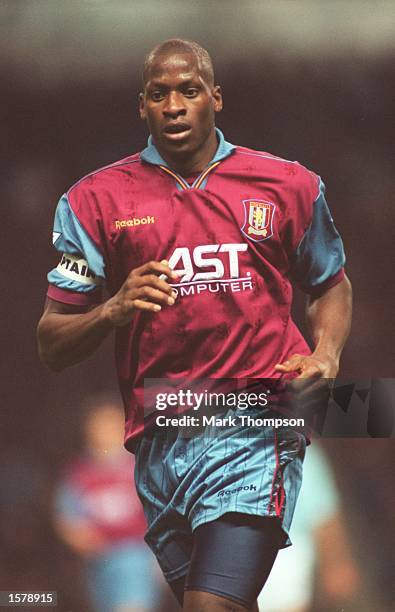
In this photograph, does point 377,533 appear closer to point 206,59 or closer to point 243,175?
point 243,175

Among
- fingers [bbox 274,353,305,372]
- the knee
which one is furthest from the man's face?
the knee

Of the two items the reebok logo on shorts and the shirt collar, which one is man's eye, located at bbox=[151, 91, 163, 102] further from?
the reebok logo on shorts

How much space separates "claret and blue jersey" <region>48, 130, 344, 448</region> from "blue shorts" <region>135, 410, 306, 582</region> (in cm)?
16

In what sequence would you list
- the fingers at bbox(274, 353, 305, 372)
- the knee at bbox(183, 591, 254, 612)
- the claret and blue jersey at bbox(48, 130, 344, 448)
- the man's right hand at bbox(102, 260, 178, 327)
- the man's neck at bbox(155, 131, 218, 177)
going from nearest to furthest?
the knee at bbox(183, 591, 254, 612)
the man's right hand at bbox(102, 260, 178, 327)
the fingers at bbox(274, 353, 305, 372)
the claret and blue jersey at bbox(48, 130, 344, 448)
the man's neck at bbox(155, 131, 218, 177)

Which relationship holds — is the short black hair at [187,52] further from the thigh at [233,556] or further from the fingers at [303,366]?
the thigh at [233,556]

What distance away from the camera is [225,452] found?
2830 millimetres

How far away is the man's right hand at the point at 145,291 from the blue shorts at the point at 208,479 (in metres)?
0.47

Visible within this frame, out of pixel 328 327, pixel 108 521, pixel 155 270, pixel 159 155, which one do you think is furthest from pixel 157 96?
pixel 108 521

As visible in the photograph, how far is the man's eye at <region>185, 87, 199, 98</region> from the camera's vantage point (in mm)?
2973

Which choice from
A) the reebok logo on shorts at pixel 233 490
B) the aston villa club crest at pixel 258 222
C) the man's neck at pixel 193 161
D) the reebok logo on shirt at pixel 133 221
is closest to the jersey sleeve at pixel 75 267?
the reebok logo on shirt at pixel 133 221

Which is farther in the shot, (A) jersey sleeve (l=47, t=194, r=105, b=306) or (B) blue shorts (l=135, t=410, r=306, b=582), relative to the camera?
(A) jersey sleeve (l=47, t=194, r=105, b=306)

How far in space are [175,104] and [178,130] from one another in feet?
0.27

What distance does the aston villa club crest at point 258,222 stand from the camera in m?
2.98

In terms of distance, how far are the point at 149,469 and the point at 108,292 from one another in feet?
1.89
